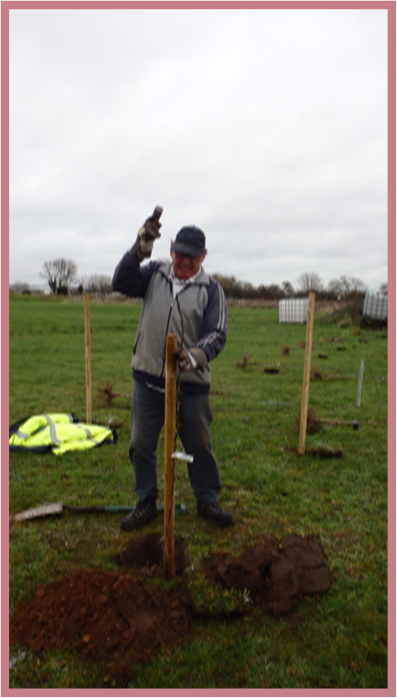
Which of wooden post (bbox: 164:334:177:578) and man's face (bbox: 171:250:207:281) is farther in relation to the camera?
man's face (bbox: 171:250:207:281)

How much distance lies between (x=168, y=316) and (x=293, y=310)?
2898cm

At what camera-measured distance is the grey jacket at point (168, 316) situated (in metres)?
3.89

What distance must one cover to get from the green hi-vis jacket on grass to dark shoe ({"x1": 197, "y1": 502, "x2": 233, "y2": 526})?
2479 mm

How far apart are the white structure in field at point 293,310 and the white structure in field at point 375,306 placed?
3.97 meters

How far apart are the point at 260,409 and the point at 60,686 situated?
6584mm

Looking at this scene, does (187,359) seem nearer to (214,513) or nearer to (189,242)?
(189,242)

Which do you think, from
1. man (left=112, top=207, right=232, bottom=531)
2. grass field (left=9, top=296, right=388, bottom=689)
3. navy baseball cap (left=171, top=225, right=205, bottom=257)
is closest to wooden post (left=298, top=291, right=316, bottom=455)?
grass field (left=9, top=296, right=388, bottom=689)

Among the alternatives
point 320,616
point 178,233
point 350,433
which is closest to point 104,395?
point 350,433

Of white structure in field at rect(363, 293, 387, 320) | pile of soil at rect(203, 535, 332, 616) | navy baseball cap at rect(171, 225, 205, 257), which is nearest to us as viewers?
pile of soil at rect(203, 535, 332, 616)

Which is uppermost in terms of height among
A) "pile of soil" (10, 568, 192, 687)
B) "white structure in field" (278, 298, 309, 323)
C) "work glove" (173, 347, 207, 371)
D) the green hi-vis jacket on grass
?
"white structure in field" (278, 298, 309, 323)

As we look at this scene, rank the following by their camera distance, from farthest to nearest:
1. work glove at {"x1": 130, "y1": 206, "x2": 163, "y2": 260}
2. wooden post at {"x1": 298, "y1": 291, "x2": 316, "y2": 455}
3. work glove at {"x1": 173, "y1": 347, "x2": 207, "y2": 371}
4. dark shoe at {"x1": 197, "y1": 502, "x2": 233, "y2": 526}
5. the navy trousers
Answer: wooden post at {"x1": 298, "y1": 291, "x2": 316, "y2": 455} → dark shoe at {"x1": 197, "y1": 502, "x2": 233, "y2": 526} → the navy trousers → work glove at {"x1": 130, "y1": 206, "x2": 163, "y2": 260} → work glove at {"x1": 173, "y1": 347, "x2": 207, "y2": 371}

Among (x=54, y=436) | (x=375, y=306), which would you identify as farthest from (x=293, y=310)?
(x=54, y=436)

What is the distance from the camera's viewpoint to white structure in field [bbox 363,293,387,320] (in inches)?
1119

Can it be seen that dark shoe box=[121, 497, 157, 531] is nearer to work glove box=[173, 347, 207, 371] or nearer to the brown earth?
the brown earth
